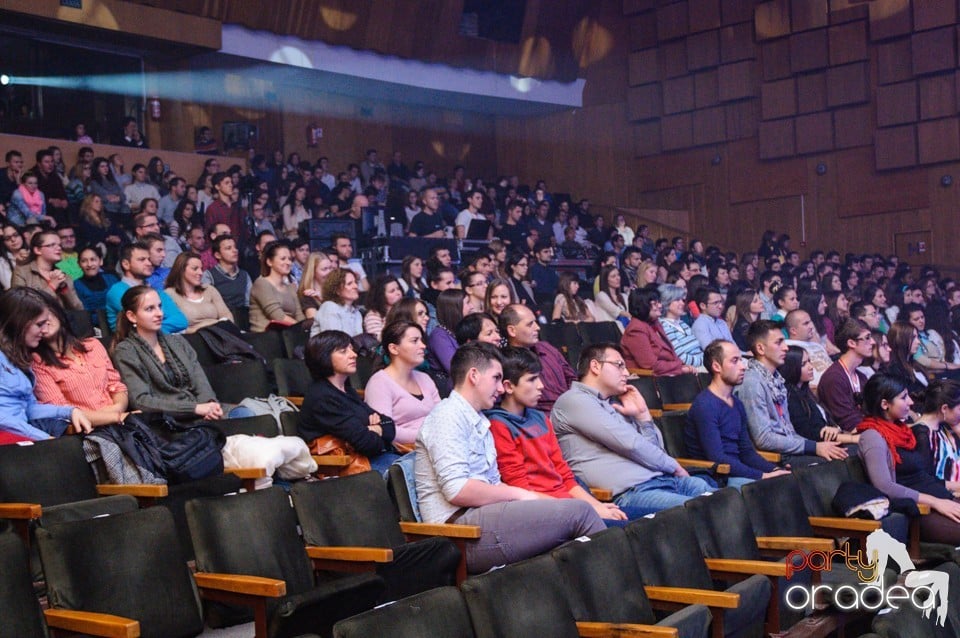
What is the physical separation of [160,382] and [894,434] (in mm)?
2319

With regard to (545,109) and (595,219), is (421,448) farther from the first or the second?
(545,109)

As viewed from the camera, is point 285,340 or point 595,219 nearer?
point 285,340

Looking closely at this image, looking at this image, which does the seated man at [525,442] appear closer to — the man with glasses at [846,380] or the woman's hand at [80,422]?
the woman's hand at [80,422]

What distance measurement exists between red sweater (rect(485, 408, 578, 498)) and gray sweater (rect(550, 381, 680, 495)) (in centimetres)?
25

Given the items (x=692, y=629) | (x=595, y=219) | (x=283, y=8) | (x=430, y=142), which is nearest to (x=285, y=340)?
(x=692, y=629)

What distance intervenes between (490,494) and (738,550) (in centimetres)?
61

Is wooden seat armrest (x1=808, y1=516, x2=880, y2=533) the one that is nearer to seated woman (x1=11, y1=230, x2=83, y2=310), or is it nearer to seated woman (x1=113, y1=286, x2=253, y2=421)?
seated woman (x1=113, y1=286, x2=253, y2=421)

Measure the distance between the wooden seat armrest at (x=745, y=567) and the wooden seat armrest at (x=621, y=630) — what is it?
1.60 feet

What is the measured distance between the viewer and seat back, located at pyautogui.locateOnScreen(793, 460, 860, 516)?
3.00 meters

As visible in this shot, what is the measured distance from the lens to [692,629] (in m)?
1.96

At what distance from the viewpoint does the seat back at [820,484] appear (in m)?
3.00

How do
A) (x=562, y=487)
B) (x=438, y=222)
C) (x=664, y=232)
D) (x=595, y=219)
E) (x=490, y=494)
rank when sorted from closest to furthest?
(x=490, y=494)
(x=562, y=487)
(x=438, y=222)
(x=595, y=219)
(x=664, y=232)

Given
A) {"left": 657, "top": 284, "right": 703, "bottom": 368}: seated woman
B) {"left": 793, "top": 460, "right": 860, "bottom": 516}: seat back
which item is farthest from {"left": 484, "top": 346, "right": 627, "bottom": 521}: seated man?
{"left": 657, "top": 284, "right": 703, "bottom": 368}: seated woman

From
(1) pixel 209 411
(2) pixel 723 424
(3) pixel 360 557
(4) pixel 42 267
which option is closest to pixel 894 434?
(2) pixel 723 424
